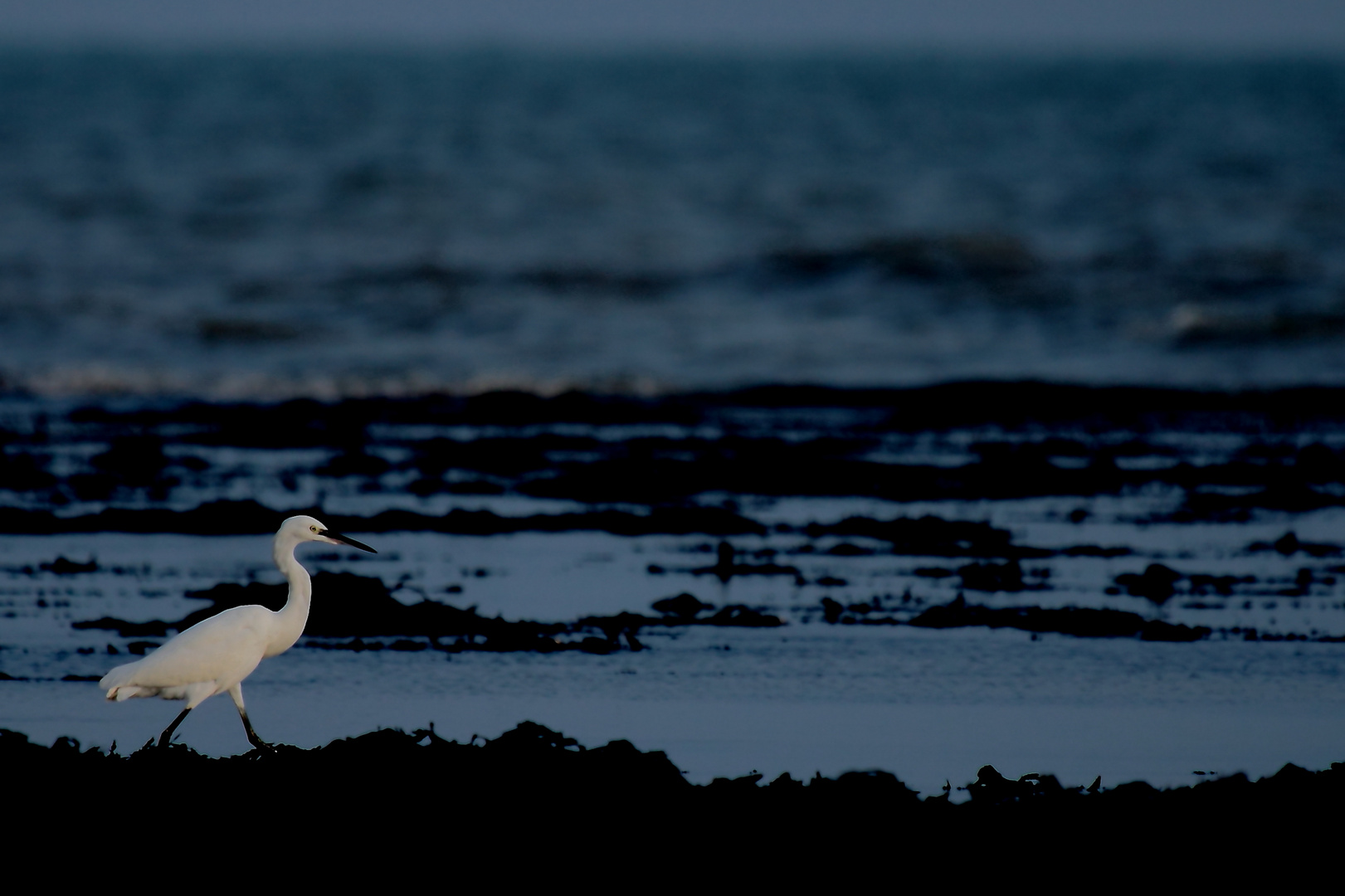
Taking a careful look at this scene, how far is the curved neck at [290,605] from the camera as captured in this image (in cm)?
596

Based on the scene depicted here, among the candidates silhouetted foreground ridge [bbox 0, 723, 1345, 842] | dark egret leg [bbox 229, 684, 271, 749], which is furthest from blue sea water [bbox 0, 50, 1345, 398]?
silhouetted foreground ridge [bbox 0, 723, 1345, 842]

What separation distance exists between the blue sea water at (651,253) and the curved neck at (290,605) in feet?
29.6

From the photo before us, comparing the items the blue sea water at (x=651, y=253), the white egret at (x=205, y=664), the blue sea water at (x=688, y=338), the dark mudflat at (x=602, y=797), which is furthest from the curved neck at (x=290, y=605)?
the blue sea water at (x=651, y=253)

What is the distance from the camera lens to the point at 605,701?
6.37 meters

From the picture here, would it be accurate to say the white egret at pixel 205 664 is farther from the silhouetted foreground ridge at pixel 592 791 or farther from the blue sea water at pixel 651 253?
the blue sea water at pixel 651 253

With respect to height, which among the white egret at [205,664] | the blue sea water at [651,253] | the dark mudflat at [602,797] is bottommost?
the dark mudflat at [602,797]

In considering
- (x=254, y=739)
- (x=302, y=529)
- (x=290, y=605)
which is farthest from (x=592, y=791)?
(x=302, y=529)

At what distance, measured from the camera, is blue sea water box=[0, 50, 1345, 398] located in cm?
1734

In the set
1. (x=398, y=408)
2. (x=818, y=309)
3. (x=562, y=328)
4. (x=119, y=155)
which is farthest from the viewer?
(x=119, y=155)

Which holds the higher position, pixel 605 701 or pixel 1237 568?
pixel 1237 568

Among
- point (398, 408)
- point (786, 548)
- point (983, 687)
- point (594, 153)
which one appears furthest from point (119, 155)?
point (983, 687)

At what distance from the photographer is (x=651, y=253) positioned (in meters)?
24.2

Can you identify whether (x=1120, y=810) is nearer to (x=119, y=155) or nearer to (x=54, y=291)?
(x=54, y=291)

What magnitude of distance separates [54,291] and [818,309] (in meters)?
9.64
